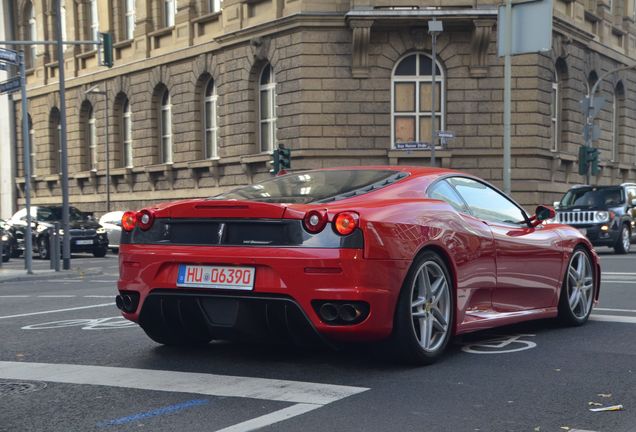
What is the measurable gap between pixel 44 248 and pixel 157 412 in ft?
70.3

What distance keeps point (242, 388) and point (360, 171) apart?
1961 millimetres

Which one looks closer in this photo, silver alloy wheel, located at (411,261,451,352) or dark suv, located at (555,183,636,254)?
silver alloy wheel, located at (411,261,451,352)

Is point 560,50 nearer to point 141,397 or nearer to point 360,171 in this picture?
point 360,171

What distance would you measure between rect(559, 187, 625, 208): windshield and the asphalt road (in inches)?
576

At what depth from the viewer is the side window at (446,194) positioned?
5.96m

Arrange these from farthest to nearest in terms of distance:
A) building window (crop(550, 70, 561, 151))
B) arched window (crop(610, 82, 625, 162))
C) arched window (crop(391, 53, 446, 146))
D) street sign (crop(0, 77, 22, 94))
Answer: arched window (crop(610, 82, 625, 162))
building window (crop(550, 70, 561, 151))
arched window (crop(391, 53, 446, 146))
street sign (crop(0, 77, 22, 94))

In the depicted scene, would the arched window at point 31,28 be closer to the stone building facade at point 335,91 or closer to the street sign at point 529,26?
the stone building facade at point 335,91

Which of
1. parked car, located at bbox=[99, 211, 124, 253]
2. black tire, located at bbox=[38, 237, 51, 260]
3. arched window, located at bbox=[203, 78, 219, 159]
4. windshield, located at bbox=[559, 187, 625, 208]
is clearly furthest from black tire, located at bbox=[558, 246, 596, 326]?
arched window, located at bbox=[203, 78, 219, 159]

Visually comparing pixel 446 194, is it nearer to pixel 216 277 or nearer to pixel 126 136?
pixel 216 277

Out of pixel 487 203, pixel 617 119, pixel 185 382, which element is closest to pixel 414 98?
pixel 617 119

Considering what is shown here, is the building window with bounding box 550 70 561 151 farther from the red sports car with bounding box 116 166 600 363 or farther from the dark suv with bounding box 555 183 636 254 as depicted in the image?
the red sports car with bounding box 116 166 600 363

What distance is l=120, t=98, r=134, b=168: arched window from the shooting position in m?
36.4

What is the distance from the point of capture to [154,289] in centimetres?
550

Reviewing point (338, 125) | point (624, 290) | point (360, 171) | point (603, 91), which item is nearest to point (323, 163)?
point (338, 125)
